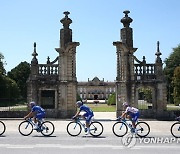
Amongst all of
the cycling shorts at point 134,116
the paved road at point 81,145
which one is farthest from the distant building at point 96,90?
the paved road at point 81,145

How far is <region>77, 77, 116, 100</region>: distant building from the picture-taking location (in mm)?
132750

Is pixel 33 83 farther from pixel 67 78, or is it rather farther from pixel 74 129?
pixel 74 129

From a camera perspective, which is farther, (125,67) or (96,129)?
(125,67)

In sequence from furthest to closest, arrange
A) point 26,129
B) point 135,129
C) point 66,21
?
point 66,21 → point 26,129 → point 135,129

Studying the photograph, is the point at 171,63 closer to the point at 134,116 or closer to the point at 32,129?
the point at 134,116

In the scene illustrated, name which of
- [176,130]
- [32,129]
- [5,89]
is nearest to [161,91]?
[176,130]

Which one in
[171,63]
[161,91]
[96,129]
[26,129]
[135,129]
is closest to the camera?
[135,129]

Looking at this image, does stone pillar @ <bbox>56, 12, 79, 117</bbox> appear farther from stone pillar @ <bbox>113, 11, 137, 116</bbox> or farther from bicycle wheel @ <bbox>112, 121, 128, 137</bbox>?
bicycle wheel @ <bbox>112, 121, 128, 137</bbox>

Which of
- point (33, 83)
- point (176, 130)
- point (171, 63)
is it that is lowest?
point (176, 130)

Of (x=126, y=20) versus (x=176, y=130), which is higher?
(x=126, y=20)

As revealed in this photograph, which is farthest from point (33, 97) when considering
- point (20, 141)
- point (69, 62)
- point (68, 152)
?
point (68, 152)

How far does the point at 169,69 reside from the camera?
69.2 m

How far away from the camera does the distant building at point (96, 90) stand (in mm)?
132750

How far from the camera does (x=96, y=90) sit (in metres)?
137
